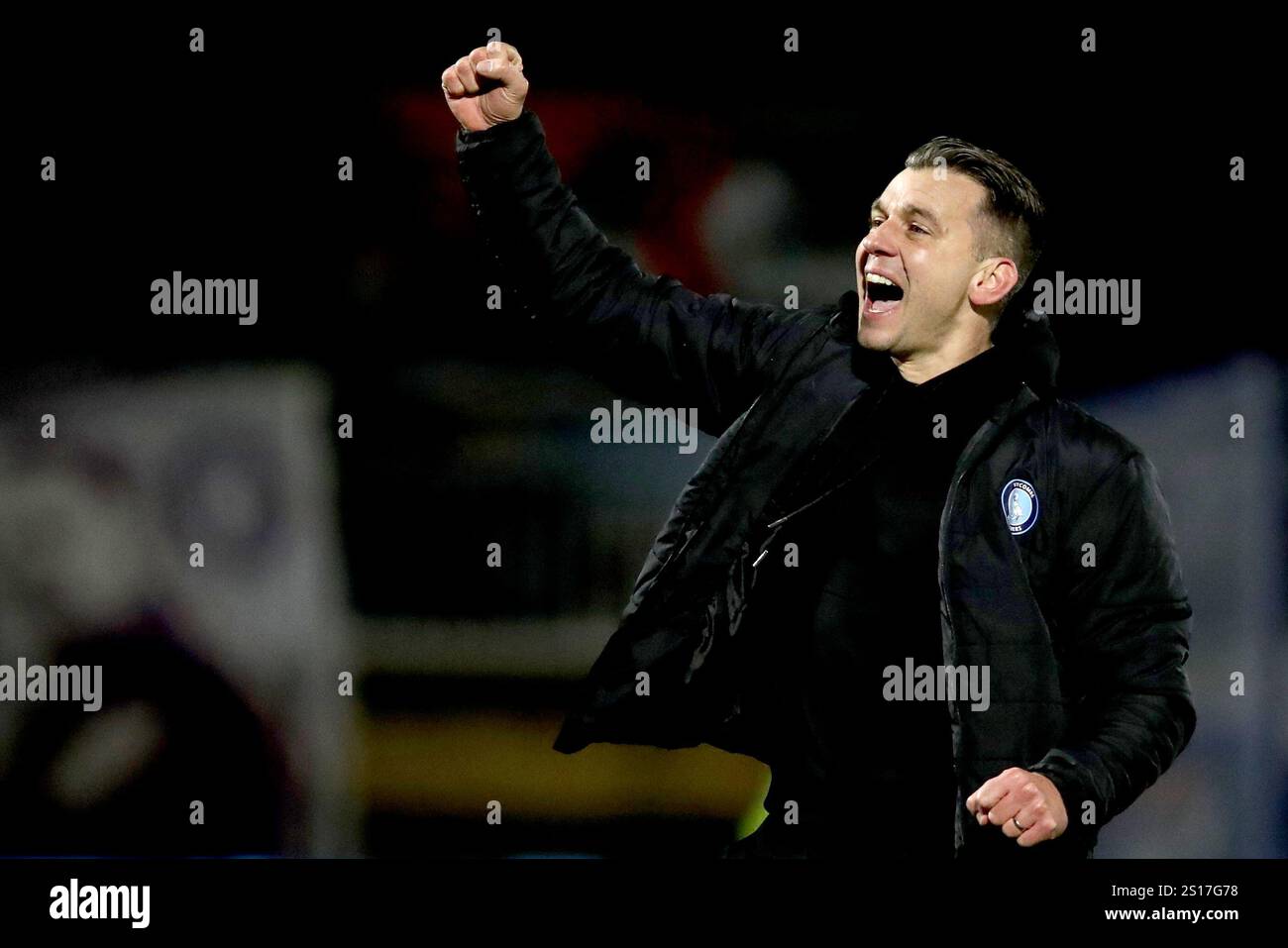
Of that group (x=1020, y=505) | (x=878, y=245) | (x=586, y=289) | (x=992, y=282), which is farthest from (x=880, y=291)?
(x=586, y=289)

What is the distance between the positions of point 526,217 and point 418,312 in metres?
2.05

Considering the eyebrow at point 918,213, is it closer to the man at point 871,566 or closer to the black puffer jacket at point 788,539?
the man at point 871,566

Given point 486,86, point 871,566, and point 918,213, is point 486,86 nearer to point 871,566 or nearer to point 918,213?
point 918,213

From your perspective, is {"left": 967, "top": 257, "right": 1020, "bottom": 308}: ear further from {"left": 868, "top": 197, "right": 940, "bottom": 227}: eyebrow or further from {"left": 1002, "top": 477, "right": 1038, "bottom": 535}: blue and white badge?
{"left": 1002, "top": 477, "right": 1038, "bottom": 535}: blue and white badge

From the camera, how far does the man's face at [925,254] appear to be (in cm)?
326

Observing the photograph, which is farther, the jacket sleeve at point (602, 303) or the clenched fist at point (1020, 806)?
the jacket sleeve at point (602, 303)

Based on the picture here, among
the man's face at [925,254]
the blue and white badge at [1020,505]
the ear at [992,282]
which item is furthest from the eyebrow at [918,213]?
the blue and white badge at [1020,505]

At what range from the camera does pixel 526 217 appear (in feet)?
10.0

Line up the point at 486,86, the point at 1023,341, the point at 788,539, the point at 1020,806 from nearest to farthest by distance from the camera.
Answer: the point at 1020,806 → the point at 486,86 → the point at 788,539 → the point at 1023,341

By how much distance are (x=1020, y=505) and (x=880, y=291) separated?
57 centimetres

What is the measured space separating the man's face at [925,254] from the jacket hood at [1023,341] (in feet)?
0.21

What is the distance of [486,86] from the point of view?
298 centimetres

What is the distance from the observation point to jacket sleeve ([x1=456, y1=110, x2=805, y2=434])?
3.04 m
